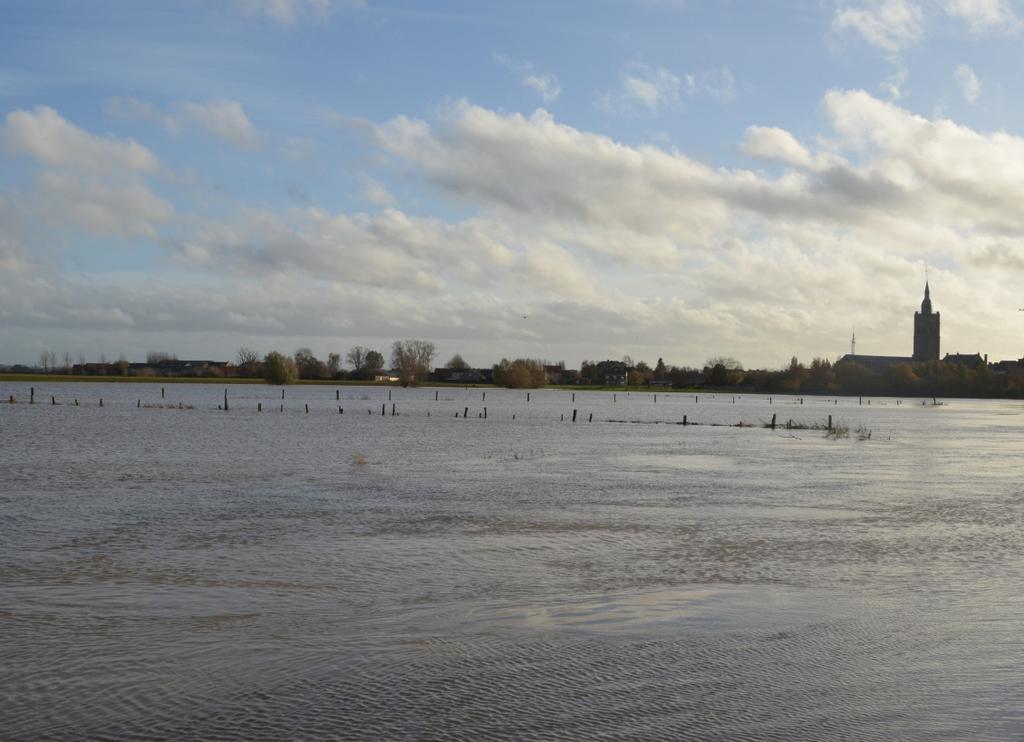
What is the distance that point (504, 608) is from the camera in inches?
552

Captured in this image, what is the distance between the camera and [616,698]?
9969 mm

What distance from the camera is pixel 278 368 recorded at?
185m

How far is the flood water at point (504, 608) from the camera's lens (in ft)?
31.4

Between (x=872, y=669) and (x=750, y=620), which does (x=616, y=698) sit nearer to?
(x=872, y=669)

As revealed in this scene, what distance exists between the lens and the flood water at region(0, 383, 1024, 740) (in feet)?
31.4

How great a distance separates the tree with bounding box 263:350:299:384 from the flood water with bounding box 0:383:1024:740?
→ 153 metres

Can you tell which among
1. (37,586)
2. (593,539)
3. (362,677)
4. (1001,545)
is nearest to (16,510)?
(37,586)

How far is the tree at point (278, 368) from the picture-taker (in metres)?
184

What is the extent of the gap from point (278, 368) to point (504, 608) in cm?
17664

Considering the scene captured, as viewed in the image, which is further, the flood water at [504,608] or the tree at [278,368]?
the tree at [278,368]

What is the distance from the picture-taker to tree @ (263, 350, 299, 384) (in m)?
184

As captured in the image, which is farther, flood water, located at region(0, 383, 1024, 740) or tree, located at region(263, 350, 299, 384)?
tree, located at region(263, 350, 299, 384)

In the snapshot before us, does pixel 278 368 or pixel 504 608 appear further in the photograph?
pixel 278 368

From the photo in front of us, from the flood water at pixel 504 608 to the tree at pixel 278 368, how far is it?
153 metres
